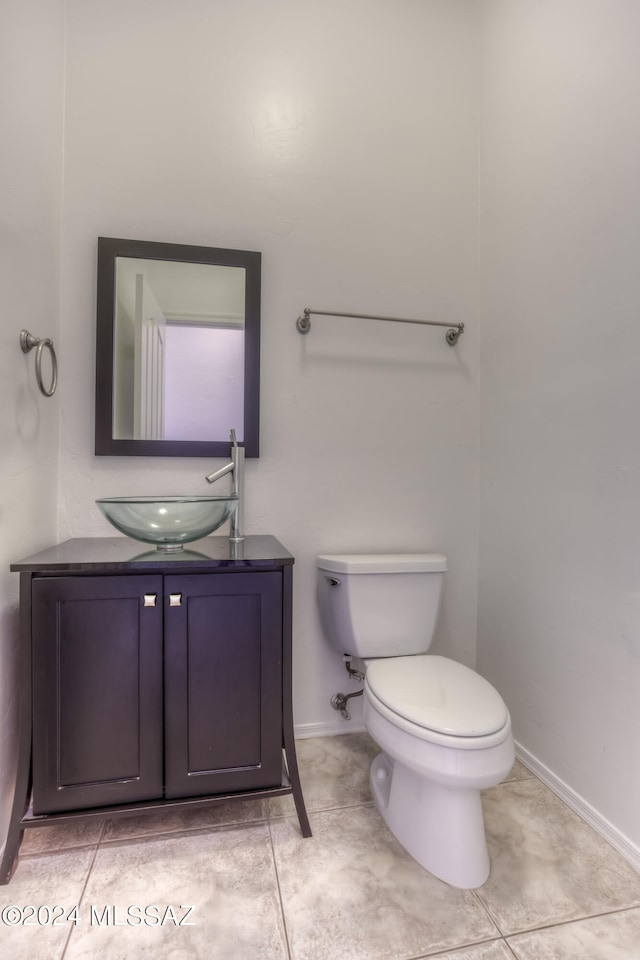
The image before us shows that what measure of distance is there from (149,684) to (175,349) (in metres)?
1.03

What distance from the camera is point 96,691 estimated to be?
111 cm

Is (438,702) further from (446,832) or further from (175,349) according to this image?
(175,349)

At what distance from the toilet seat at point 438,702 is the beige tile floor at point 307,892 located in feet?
1.23

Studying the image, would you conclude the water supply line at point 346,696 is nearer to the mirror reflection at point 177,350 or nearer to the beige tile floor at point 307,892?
the beige tile floor at point 307,892

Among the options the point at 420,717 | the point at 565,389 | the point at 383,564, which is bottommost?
the point at 420,717

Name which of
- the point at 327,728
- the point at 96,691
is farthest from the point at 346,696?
the point at 96,691

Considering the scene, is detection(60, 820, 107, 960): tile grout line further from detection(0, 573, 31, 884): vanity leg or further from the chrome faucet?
the chrome faucet

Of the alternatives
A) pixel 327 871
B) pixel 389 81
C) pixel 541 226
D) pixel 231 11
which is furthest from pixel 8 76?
pixel 327 871

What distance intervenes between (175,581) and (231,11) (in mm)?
1938

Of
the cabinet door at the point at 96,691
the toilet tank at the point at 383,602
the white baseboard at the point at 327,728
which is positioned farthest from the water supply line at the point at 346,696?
the cabinet door at the point at 96,691

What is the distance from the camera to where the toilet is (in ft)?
3.29

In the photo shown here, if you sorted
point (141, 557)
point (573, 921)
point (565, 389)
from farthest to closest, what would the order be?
point (565, 389), point (141, 557), point (573, 921)

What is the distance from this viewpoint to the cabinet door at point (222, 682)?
1.15 meters

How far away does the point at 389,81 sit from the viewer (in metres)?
1.72
